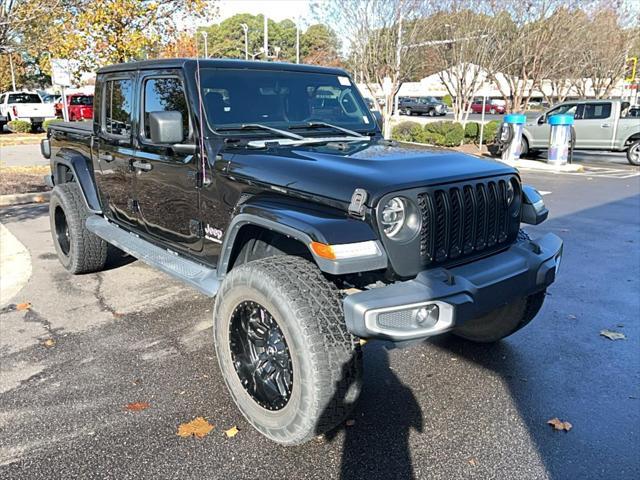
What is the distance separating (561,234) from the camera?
7.45m

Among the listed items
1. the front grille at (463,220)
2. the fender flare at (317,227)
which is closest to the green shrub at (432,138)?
the front grille at (463,220)

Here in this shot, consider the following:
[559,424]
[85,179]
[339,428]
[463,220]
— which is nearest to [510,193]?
[463,220]

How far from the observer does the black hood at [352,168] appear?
8.93ft

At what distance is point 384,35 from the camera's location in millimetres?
18406

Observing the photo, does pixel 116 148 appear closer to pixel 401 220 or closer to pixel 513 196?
pixel 401 220

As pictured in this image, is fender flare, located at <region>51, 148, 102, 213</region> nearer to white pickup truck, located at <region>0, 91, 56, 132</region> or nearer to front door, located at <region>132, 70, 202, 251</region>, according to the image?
front door, located at <region>132, 70, 202, 251</region>

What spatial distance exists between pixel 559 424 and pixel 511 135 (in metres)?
13.6

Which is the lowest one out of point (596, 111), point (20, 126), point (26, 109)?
point (20, 126)

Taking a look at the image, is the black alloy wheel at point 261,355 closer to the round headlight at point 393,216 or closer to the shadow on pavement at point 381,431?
the shadow on pavement at point 381,431

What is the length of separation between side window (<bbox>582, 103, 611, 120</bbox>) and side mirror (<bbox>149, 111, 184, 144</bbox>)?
52.0 ft

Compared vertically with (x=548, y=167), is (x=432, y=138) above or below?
above

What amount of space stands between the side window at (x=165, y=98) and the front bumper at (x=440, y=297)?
189cm

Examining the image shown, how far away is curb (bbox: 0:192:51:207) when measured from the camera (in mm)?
9133

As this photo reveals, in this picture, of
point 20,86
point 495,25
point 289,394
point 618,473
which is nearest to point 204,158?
point 289,394
